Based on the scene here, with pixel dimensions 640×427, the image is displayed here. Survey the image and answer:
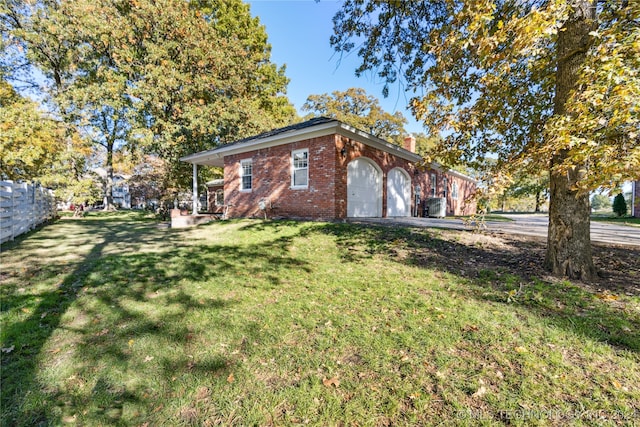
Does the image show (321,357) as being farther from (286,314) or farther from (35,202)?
(35,202)

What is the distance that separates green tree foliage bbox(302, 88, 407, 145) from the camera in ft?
93.0

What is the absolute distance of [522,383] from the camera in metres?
2.19

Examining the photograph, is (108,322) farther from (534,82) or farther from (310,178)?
(310,178)

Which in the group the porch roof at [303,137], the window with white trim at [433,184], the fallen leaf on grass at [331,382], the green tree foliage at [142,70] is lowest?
the fallen leaf on grass at [331,382]

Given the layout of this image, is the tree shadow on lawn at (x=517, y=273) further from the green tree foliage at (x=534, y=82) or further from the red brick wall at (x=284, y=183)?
the red brick wall at (x=284, y=183)

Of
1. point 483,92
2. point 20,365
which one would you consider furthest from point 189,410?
point 483,92

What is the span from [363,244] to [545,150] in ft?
12.9

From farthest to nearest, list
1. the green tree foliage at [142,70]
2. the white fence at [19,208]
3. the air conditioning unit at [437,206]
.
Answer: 1. the air conditioning unit at [437,206]
2. the green tree foliage at [142,70]
3. the white fence at [19,208]

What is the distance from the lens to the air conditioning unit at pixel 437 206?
15.4m

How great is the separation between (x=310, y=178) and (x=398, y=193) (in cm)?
521

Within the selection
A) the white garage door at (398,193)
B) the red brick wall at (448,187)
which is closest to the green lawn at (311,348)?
the white garage door at (398,193)

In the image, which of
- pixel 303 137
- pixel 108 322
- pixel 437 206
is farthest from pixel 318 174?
pixel 437 206

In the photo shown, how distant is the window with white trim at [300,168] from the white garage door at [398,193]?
162 inches

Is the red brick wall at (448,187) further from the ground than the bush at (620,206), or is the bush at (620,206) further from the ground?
the red brick wall at (448,187)
